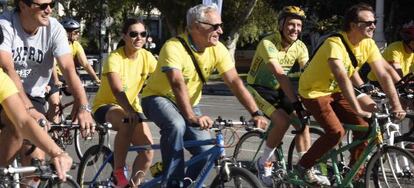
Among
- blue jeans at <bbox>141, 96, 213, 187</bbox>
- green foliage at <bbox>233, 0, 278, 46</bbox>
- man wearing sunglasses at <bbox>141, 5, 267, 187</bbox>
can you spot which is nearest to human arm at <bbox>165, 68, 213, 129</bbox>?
man wearing sunglasses at <bbox>141, 5, 267, 187</bbox>

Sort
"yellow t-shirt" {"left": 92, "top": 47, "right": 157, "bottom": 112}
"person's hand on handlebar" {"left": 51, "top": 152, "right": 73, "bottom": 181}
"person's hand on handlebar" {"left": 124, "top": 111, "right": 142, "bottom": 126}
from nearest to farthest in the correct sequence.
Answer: "person's hand on handlebar" {"left": 51, "top": 152, "right": 73, "bottom": 181} < "person's hand on handlebar" {"left": 124, "top": 111, "right": 142, "bottom": 126} < "yellow t-shirt" {"left": 92, "top": 47, "right": 157, "bottom": 112}

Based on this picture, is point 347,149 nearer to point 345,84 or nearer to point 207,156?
point 345,84

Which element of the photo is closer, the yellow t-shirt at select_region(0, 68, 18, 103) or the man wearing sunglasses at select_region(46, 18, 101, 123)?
the yellow t-shirt at select_region(0, 68, 18, 103)

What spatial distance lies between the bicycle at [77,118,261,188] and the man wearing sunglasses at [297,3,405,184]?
118cm

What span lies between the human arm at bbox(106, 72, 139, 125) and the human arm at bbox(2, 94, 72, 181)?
233 centimetres

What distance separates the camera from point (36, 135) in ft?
12.5

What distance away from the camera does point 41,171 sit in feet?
13.3

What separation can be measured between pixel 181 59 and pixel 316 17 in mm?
28322

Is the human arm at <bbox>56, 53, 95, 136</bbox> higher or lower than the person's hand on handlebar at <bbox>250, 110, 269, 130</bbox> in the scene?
higher

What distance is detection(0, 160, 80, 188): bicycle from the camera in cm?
400

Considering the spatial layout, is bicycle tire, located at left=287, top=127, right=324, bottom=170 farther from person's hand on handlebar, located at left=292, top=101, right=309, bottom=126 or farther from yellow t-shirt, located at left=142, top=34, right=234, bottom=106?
yellow t-shirt, located at left=142, top=34, right=234, bottom=106

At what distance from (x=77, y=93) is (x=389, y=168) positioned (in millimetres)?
2475

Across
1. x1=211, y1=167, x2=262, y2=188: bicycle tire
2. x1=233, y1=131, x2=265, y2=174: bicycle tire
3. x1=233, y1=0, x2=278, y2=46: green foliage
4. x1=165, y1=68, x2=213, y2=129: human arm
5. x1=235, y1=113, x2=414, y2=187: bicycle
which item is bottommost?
x1=233, y1=0, x2=278, y2=46: green foliage

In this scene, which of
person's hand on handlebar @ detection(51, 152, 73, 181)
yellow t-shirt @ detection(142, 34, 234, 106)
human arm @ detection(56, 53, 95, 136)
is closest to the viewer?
person's hand on handlebar @ detection(51, 152, 73, 181)
